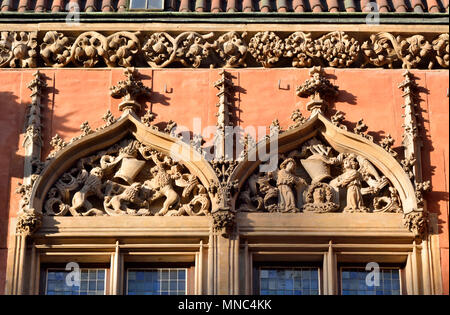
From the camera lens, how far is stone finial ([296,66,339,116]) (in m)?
20.1

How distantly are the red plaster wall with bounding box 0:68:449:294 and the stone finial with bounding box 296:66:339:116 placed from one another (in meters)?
0.11

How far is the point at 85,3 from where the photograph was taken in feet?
69.2

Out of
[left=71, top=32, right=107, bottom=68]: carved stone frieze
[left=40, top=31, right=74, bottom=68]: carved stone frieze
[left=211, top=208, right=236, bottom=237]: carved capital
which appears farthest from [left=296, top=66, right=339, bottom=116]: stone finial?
[left=40, top=31, right=74, bottom=68]: carved stone frieze

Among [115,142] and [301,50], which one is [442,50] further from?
[115,142]

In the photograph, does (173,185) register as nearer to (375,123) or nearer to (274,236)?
(274,236)

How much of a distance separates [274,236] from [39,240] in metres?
2.89

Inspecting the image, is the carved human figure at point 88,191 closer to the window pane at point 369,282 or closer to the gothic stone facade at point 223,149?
the gothic stone facade at point 223,149

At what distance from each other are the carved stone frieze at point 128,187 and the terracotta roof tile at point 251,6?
2.24 metres

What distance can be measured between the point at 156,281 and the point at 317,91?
326cm

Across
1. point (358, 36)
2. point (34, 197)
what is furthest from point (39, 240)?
point (358, 36)

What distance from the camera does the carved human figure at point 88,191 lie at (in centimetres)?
1936

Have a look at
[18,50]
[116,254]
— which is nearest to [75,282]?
[116,254]
